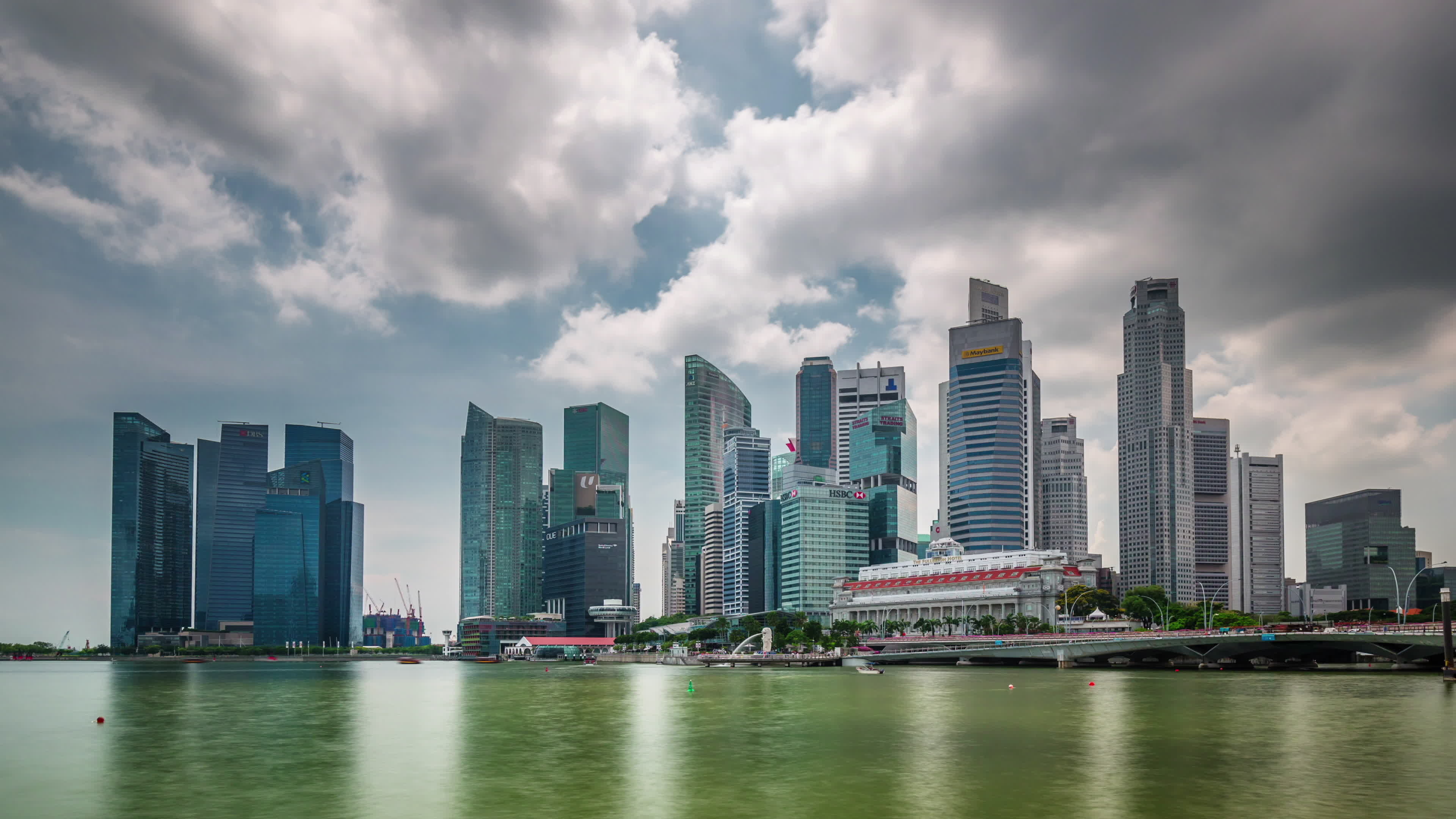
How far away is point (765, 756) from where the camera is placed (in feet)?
243

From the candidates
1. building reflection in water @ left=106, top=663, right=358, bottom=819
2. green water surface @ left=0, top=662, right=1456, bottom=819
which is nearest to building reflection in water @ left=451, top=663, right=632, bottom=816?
green water surface @ left=0, top=662, right=1456, bottom=819

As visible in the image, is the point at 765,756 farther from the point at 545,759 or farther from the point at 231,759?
the point at 231,759

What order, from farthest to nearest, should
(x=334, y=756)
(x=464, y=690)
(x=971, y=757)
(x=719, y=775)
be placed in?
(x=464, y=690), (x=334, y=756), (x=971, y=757), (x=719, y=775)

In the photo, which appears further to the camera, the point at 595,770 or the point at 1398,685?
the point at 1398,685

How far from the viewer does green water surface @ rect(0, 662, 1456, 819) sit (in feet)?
182

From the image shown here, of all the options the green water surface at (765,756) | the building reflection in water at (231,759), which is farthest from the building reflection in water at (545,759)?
the building reflection in water at (231,759)

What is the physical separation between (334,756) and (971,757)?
4386cm

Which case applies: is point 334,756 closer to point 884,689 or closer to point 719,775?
point 719,775

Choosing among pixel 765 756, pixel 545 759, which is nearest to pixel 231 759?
pixel 545 759

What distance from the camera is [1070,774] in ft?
206

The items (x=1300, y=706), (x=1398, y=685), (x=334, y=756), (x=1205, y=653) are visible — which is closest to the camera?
(x=334, y=756)

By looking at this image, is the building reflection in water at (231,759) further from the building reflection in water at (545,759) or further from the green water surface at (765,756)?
the building reflection in water at (545,759)

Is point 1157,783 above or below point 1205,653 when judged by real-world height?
above

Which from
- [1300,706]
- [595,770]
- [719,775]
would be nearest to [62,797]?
[595,770]
